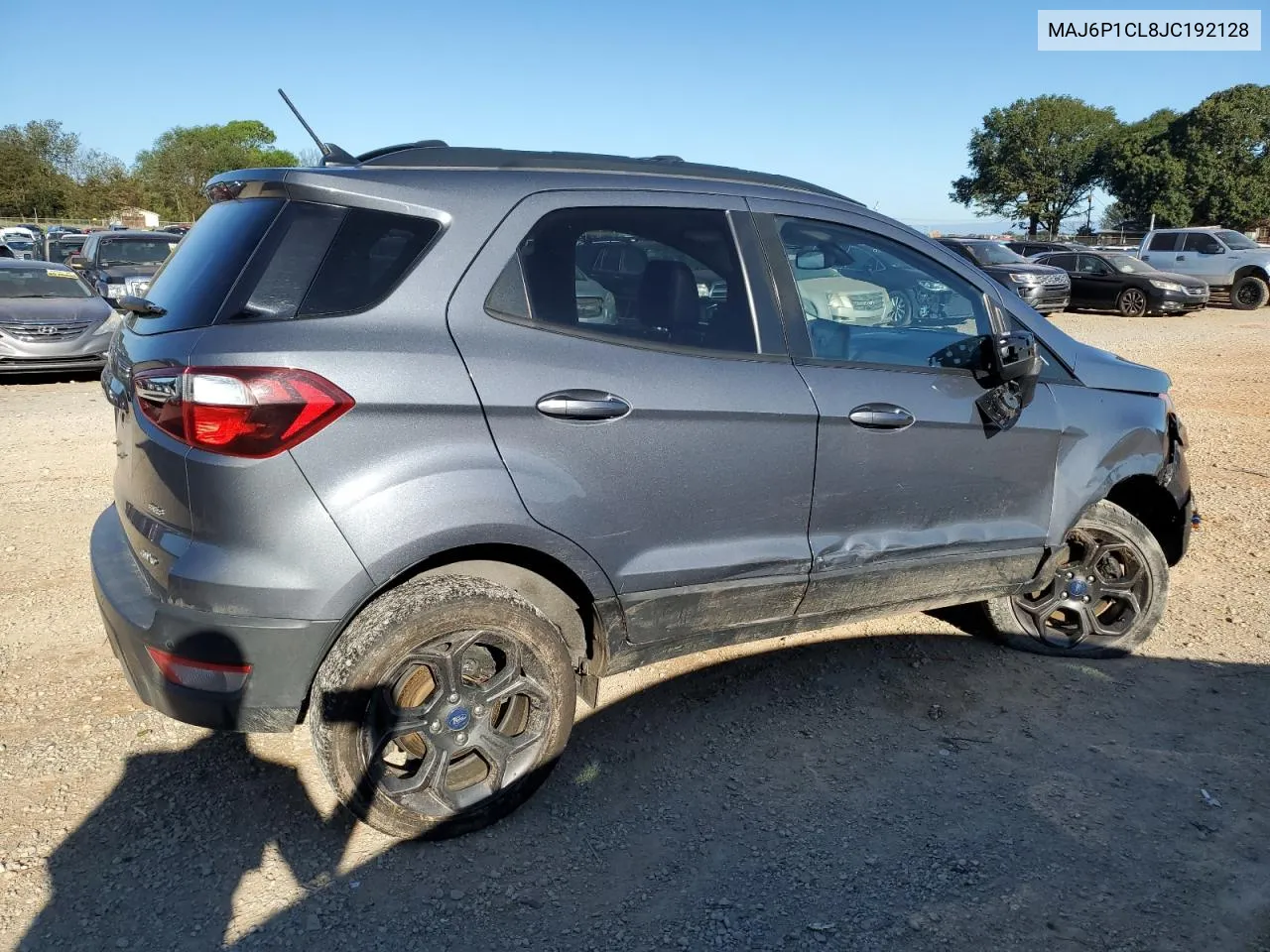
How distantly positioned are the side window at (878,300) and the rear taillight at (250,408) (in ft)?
5.48

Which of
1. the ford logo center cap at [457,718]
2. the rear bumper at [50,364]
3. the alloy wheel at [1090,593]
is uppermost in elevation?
the rear bumper at [50,364]

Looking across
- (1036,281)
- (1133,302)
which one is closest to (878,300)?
(1036,281)

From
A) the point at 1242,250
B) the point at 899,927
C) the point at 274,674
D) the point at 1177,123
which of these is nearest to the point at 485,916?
the point at 274,674

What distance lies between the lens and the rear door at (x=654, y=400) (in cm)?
282

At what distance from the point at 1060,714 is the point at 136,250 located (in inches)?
639

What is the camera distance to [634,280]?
3121 mm

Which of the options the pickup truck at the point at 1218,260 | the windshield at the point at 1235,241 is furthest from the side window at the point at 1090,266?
the windshield at the point at 1235,241

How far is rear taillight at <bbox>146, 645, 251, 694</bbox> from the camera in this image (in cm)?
263

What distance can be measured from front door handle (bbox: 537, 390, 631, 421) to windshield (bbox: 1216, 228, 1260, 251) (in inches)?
995

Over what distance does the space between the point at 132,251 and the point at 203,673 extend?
15.6 metres

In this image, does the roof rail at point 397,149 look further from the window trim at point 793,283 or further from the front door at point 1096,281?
the front door at point 1096,281

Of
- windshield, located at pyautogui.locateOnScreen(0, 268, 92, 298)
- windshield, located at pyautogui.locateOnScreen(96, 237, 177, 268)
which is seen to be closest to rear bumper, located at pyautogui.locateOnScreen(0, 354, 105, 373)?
windshield, located at pyautogui.locateOnScreen(0, 268, 92, 298)

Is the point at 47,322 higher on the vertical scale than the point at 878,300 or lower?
lower

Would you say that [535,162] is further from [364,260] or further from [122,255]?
[122,255]
